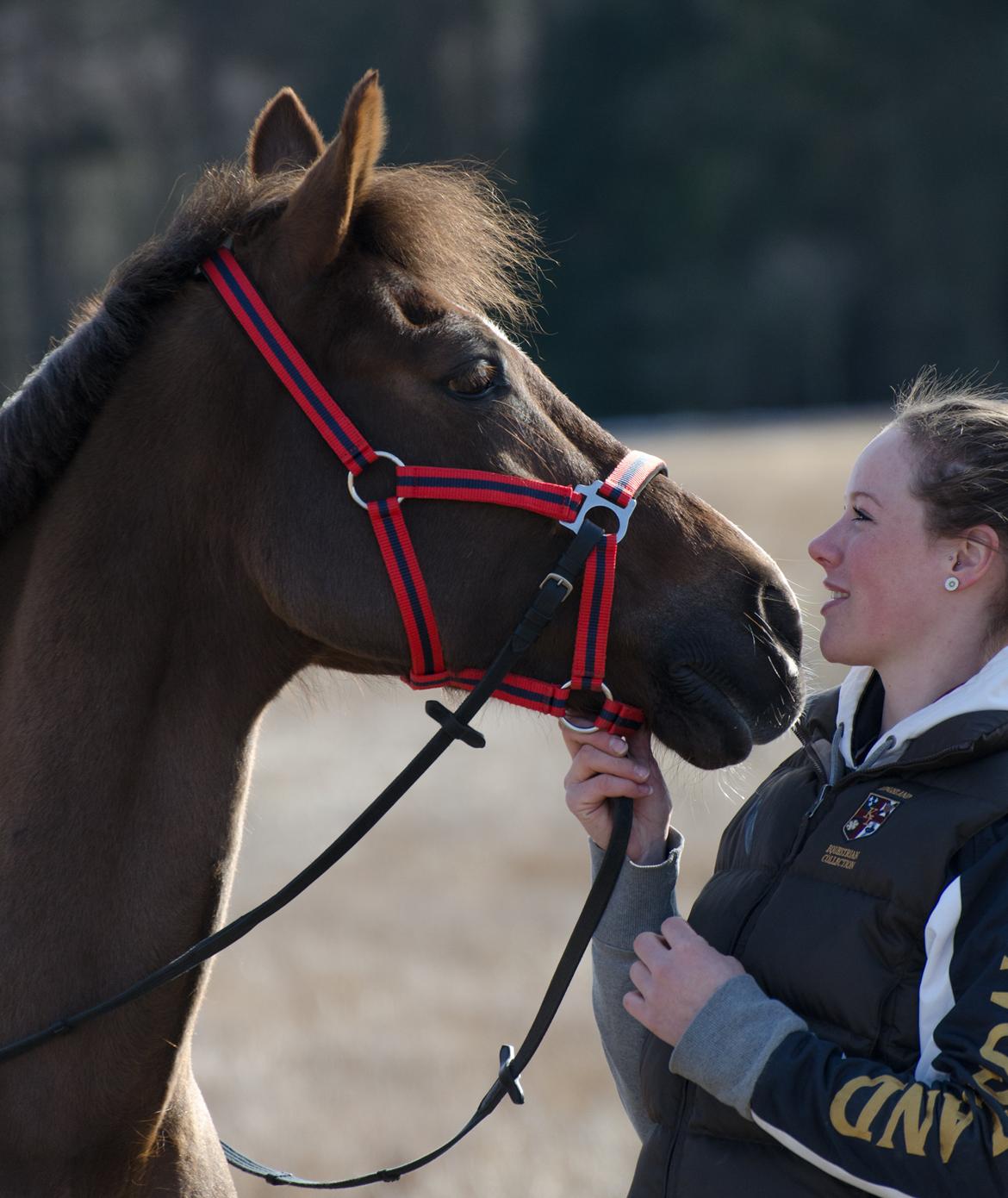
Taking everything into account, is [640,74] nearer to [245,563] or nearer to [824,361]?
[824,361]

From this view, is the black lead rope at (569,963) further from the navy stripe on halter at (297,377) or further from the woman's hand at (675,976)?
the navy stripe on halter at (297,377)

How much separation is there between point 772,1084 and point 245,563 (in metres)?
1.10

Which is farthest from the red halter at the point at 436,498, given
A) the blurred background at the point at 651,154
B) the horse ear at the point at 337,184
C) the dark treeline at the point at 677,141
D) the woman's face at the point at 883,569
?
the dark treeline at the point at 677,141

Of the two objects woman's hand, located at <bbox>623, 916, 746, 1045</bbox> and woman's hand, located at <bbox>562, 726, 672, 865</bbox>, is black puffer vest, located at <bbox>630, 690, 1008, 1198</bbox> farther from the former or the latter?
woman's hand, located at <bbox>562, 726, 672, 865</bbox>

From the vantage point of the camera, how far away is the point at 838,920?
177cm

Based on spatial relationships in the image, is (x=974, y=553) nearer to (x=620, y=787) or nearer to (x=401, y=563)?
(x=620, y=787)

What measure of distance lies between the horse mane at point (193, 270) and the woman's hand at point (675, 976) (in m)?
1.11

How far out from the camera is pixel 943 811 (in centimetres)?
172

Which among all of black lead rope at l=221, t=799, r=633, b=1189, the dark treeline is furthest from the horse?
the dark treeline

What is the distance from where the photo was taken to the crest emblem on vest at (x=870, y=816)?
5.88 ft

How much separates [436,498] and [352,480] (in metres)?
0.14

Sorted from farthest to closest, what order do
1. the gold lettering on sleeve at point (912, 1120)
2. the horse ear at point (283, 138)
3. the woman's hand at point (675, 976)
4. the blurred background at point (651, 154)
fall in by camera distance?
the blurred background at point (651, 154)
the horse ear at point (283, 138)
the woman's hand at point (675, 976)
the gold lettering on sleeve at point (912, 1120)

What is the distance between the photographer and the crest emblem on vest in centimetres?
179

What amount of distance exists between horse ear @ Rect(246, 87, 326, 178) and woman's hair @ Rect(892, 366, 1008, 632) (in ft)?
4.11
